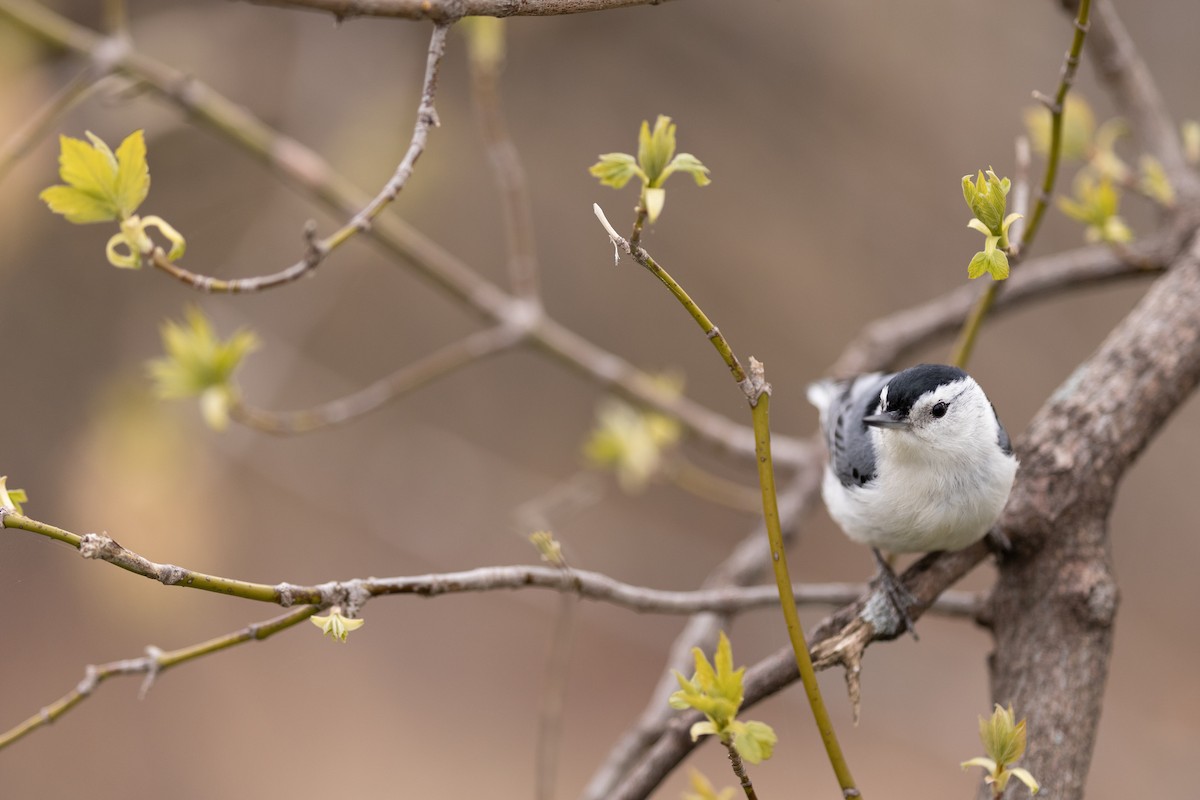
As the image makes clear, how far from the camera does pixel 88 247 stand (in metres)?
4.02

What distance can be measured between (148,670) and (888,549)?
1051 millimetres

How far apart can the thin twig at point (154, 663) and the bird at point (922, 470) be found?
758 mm

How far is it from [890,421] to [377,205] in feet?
2.77

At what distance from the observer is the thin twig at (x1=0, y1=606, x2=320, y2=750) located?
40.0 inches

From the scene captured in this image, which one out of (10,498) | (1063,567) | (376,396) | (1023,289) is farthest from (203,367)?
(1023,289)

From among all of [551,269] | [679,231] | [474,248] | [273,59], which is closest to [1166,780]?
[679,231]

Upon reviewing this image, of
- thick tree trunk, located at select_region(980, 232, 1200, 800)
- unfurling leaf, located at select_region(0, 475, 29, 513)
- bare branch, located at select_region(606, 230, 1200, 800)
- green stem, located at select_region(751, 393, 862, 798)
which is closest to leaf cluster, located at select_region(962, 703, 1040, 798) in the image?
green stem, located at select_region(751, 393, 862, 798)

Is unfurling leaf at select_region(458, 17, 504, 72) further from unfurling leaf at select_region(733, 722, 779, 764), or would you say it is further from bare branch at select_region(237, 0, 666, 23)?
unfurling leaf at select_region(733, 722, 779, 764)

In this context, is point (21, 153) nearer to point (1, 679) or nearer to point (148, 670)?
point (148, 670)

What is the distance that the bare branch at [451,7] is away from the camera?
3.63 ft

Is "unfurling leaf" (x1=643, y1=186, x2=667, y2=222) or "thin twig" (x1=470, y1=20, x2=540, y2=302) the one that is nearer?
"unfurling leaf" (x1=643, y1=186, x2=667, y2=222)

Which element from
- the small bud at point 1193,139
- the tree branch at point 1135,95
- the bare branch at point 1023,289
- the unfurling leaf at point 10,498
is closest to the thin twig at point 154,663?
the unfurling leaf at point 10,498

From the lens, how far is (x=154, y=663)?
3.57ft

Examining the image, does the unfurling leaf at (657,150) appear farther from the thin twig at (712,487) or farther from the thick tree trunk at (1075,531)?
the thin twig at (712,487)
